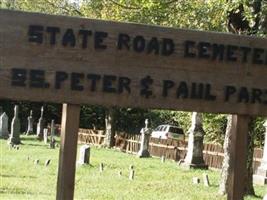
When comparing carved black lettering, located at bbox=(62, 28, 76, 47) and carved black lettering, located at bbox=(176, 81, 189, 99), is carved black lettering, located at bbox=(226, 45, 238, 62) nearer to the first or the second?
carved black lettering, located at bbox=(176, 81, 189, 99)

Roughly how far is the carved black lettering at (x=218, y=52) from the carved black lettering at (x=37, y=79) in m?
1.49

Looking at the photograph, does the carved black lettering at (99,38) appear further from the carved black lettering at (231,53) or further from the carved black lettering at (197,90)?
the carved black lettering at (231,53)

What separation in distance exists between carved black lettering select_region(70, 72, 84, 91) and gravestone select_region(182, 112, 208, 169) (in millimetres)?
17758

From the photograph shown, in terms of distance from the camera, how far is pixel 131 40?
499 centimetres

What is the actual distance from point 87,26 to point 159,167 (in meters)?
17.1

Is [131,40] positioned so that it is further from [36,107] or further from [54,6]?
[36,107]

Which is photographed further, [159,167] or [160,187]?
[159,167]

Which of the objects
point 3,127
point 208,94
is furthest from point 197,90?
point 3,127

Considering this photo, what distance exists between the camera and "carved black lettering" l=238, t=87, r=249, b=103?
209 inches

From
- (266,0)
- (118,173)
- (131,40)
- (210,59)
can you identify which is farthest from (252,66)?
(118,173)

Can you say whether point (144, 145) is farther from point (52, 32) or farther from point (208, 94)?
point (52, 32)

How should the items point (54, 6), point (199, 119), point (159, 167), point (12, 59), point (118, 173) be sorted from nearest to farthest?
point (12, 59) → point (118, 173) → point (159, 167) → point (199, 119) → point (54, 6)

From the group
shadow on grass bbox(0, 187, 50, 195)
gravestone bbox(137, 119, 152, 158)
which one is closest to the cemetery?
shadow on grass bbox(0, 187, 50, 195)

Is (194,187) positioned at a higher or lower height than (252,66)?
lower
